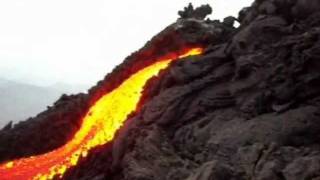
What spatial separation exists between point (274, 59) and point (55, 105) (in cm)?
3445

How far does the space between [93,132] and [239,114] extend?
2172 centimetres

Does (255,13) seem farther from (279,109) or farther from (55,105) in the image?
(55,105)

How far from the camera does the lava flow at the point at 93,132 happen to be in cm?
4994

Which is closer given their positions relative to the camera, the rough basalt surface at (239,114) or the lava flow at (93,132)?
the rough basalt surface at (239,114)

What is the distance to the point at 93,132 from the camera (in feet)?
179

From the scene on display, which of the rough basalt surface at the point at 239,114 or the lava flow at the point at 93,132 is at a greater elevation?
the lava flow at the point at 93,132

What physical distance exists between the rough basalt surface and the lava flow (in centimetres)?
482

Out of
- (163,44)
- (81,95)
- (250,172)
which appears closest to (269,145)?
(250,172)

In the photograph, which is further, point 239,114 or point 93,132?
point 93,132

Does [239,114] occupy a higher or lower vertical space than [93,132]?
lower

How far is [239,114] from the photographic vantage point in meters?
36.8

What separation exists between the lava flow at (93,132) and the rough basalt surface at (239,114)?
4822mm

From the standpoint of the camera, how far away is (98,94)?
204ft

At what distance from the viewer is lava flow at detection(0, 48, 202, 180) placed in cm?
4994
